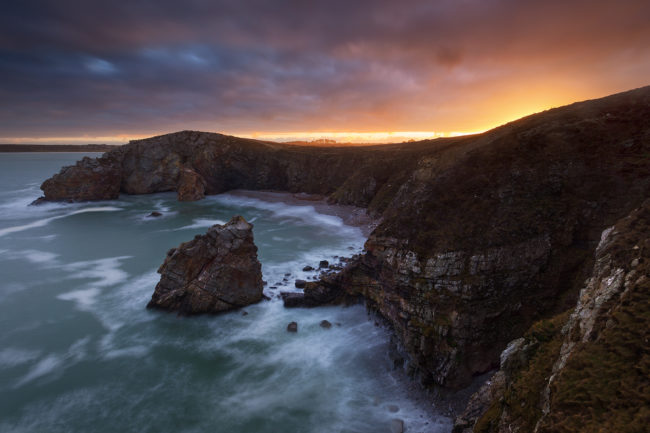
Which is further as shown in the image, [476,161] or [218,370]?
[476,161]

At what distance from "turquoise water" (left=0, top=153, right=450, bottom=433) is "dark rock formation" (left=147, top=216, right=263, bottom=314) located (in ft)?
3.31

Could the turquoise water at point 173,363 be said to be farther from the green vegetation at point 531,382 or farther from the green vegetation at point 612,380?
the green vegetation at point 612,380

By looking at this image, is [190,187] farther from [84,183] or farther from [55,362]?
[55,362]

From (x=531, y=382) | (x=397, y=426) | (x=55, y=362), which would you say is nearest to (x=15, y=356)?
(x=55, y=362)

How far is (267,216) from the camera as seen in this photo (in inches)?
2461

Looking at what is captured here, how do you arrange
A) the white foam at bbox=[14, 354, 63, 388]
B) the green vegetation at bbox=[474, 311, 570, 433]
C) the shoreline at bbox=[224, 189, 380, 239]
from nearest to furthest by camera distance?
the green vegetation at bbox=[474, 311, 570, 433]
the white foam at bbox=[14, 354, 63, 388]
the shoreline at bbox=[224, 189, 380, 239]

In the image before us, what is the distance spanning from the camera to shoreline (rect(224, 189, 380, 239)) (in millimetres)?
52625

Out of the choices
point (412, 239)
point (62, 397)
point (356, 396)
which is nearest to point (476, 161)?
point (412, 239)

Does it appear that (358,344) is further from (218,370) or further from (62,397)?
(62,397)

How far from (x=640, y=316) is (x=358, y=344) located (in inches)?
644

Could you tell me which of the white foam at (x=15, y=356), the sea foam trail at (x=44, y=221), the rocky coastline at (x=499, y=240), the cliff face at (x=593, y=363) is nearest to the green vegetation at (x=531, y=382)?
the cliff face at (x=593, y=363)

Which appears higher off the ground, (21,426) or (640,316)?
(640,316)

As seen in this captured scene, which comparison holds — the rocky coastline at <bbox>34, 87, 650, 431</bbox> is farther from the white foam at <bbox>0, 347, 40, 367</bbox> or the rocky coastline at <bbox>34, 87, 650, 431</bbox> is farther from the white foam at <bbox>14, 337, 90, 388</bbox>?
the white foam at <bbox>0, 347, 40, 367</bbox>

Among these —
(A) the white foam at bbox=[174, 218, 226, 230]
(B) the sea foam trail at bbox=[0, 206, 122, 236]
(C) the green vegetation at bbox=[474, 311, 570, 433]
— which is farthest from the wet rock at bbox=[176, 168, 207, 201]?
(C) the green vegetation at bbox=[474, 311, 570, 433]
